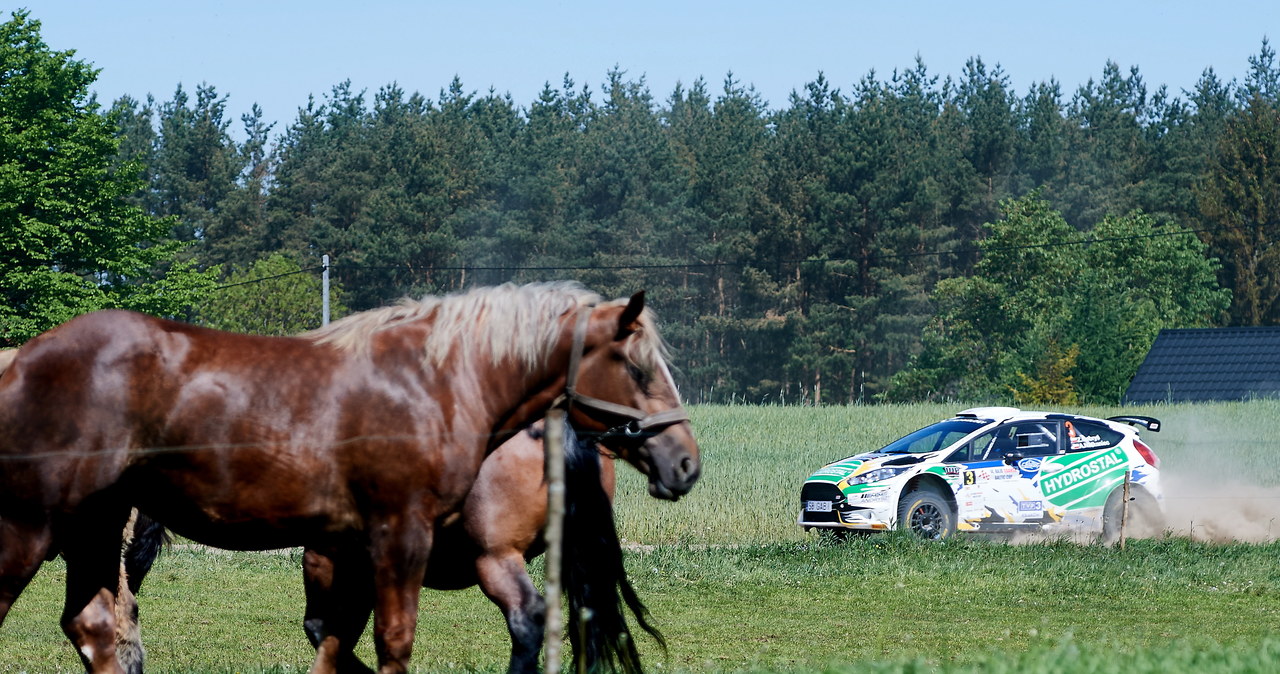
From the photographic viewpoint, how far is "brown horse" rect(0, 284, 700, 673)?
5.79 m

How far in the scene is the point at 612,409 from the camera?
6246 millimetres

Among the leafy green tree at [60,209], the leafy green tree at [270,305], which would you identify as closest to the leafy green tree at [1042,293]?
the leafy green tree at [270,305]

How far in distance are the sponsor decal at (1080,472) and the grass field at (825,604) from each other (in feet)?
3.88

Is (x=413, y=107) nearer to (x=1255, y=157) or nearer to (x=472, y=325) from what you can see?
(x=1255, y=157)

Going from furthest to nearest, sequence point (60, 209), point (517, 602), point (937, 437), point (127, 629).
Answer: point (60, 209), point (937, 437), point (127, 629), point (517, 602)

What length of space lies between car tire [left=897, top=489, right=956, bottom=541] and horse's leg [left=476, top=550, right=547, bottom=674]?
11641 millimetres

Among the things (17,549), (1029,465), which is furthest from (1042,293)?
(17,549)

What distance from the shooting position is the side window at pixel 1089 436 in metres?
19.2

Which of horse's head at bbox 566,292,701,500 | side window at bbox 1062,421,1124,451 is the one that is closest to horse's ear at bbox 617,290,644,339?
horse's head at bbox 566,292,701,500

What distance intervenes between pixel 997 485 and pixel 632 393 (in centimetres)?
1326

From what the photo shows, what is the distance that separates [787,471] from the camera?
87.0 feet

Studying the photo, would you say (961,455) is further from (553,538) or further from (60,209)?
(60,209)

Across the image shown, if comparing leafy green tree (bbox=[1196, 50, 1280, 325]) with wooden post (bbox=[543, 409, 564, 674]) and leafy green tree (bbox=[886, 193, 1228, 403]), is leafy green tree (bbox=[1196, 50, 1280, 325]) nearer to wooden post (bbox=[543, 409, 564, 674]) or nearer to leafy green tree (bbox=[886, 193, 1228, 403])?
leafy green tree (bbox=[886, 193, 1228, 403])

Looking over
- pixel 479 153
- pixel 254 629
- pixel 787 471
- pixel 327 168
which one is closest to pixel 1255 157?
pixel 479 153
